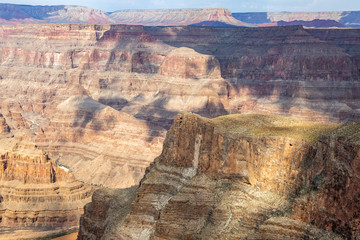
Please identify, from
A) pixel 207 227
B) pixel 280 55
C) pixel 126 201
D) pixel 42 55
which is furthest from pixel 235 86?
pixel 207 227

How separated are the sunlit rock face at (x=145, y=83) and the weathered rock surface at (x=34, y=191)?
17.2m

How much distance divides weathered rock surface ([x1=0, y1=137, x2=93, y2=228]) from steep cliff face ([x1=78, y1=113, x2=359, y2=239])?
2213 centimetres

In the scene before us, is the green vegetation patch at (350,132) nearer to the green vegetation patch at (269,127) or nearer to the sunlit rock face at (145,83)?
the green vegetation patch at (269,127)

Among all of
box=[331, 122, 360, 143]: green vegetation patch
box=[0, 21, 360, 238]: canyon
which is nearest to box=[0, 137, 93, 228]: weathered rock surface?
box=[0, 21, 360, 238]: canyon

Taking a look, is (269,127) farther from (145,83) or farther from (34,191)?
(145,83)

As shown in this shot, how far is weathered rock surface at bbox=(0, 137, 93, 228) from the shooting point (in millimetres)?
60750

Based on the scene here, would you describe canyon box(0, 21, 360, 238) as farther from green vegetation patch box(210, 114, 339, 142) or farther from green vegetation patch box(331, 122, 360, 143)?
green vegetation patch box(331, 122, 360, 143)

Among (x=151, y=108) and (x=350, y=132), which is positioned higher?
(x=350, y=132)

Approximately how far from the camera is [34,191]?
6262cm


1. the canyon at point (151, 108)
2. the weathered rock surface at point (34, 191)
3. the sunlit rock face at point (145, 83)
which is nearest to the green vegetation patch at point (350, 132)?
the canyon at point (151, 108)

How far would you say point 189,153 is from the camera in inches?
1432

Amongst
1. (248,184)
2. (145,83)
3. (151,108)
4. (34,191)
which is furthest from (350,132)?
(145,83)

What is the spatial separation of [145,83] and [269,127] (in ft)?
307

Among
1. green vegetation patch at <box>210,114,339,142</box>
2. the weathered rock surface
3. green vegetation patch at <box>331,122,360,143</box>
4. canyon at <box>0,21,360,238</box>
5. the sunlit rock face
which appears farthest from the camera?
the sunlit rock face
